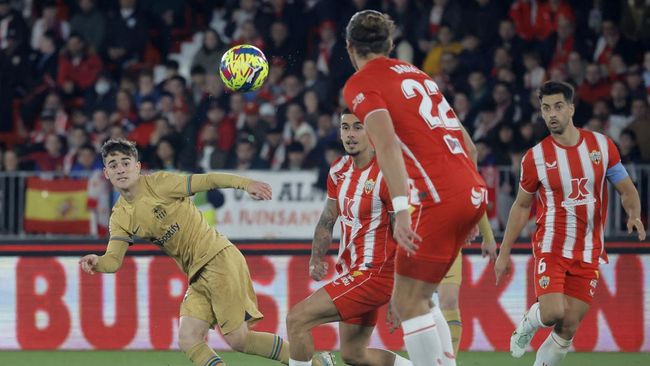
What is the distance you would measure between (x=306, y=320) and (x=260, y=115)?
775cm

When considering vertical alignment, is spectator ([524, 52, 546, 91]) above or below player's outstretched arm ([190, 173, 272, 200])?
above

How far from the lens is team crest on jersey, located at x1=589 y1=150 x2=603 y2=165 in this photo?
844cm

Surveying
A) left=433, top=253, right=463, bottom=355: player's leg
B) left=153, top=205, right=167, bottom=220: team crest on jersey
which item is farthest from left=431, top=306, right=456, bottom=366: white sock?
left=153, top=205, right=167, bottom=220: team crest on jersey

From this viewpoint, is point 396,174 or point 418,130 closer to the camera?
point 396,174

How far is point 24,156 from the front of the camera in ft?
49.8

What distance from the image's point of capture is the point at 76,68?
16.4m

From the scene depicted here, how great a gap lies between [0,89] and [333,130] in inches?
184

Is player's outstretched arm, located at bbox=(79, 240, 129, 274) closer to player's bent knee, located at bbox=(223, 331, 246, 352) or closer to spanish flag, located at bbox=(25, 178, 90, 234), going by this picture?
player's bent knee, located at bbox=(223, 331, 246, 352)

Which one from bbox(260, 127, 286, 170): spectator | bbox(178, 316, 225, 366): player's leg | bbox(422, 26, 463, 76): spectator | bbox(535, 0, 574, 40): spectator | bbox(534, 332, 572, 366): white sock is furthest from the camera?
bbox(535, 0, 574, 40): spectator

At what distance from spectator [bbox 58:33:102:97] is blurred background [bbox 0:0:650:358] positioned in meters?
0.02

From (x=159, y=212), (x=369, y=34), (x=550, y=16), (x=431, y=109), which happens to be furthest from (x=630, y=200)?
(x=550, y=16)

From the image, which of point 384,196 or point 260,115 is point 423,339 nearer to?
point 384,196

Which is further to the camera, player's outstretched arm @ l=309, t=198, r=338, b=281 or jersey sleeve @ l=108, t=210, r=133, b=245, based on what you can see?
jersey sleeve @ l=108, t=210, r=133, b=245

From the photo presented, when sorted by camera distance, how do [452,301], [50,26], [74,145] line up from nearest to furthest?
[452,301] → [74,145] → [50,26]
